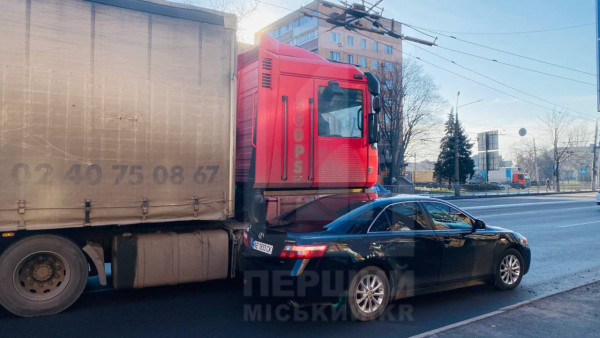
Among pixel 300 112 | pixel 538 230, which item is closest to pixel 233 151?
pixel 300 112

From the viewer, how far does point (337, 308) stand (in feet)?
17.0

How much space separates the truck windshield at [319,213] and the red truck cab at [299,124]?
26.5 inches

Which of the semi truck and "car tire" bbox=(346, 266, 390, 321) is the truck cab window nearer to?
the semi truck

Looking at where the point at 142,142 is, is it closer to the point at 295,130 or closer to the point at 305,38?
the point at 295,130

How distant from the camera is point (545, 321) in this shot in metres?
5.06

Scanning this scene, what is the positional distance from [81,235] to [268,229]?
89.9 inches

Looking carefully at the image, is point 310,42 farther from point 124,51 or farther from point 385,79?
point 124,51

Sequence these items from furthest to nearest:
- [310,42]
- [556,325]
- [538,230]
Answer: [310,42] → [538,230] → [556,325]

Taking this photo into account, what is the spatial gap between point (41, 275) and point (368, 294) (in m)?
3.77

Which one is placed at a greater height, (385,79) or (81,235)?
(385,79)

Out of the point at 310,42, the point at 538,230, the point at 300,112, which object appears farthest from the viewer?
the point at 310,42

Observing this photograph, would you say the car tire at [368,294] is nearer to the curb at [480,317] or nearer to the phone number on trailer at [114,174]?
the curb at [480,317]

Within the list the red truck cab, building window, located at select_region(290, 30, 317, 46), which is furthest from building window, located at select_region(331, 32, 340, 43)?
the red truck cab

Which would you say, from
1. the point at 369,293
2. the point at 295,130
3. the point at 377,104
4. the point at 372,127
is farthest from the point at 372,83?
the point at 369,293
